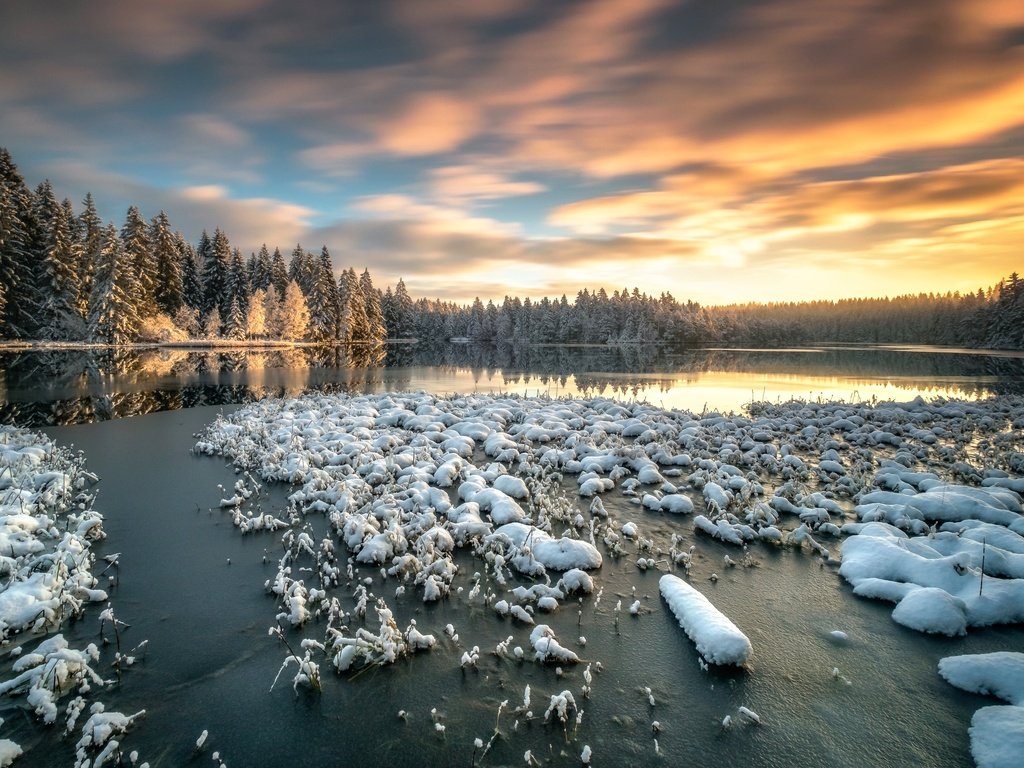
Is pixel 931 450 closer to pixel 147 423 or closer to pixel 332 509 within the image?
pixel 332 509

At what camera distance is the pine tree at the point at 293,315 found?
2798 inches

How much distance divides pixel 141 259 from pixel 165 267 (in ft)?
17.2

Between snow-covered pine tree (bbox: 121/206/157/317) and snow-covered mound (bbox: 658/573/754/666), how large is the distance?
68.7 meters

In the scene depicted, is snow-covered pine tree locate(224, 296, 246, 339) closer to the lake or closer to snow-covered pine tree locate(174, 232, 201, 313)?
snow-covered pine tree locate(174, 232, 201, 313)

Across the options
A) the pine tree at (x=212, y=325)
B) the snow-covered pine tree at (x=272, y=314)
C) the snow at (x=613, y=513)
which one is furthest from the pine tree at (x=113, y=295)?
the snow at (x=613, y=513)

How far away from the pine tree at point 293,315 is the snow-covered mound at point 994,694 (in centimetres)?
7703

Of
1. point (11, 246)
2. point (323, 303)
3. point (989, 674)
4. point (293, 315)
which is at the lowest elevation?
point (989, 674)

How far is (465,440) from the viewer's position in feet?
51.8

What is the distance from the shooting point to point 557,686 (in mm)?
5500

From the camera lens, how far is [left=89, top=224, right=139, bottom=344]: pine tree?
5106 centimetres

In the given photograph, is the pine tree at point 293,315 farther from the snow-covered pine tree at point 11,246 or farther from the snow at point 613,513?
the snow at point 613,513

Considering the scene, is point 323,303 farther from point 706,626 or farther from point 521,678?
point 706,626

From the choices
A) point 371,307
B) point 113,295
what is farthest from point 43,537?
point 371,307

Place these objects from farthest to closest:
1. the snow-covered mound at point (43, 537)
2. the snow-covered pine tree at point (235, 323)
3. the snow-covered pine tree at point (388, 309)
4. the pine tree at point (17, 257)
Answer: the snow-covered pine tree at point (388, 309), the snow-covered pine tree at point (235, 323), the pine tree at point (17, 257), the snow-covered mound at point (43, 537)
